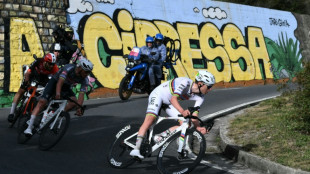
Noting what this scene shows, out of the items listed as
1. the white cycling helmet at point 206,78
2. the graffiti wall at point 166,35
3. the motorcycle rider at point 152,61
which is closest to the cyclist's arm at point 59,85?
the white cycling helmet at point 206,78

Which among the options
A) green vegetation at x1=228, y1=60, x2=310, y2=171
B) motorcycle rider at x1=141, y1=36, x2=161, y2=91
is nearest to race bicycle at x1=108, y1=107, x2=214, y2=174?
green vegetation at x1=228, y1=60, x2=310, y2=171

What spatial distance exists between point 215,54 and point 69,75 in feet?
52.2

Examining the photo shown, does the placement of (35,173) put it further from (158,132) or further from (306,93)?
(306,93)

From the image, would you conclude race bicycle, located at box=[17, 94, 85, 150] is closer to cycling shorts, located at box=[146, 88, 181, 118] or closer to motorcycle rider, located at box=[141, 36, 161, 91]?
cycling shorts, located at box=[146, 88, 181, 118]

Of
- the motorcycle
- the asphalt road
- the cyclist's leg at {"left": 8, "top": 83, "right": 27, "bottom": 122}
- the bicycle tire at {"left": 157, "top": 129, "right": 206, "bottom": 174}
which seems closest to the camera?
the bicycle tire at {"left": 157, "top": 129, "right": 206, "bottom": 174}

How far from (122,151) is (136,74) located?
7.20 m

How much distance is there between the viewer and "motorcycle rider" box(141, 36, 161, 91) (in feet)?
46.5

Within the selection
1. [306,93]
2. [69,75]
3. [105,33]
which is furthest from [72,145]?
[105,33]

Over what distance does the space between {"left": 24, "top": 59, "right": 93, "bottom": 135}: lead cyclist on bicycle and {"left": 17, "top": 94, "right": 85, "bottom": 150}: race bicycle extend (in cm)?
13

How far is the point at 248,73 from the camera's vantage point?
2503 centimetres

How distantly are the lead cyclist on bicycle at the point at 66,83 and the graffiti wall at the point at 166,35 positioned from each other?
5.31m

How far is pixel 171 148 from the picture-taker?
6.64 metres

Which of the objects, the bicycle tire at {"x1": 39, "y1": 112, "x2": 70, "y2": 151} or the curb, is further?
the bicycle tire at {"x1": 39, "y1": 112, "x2": 70, "y2": 151}

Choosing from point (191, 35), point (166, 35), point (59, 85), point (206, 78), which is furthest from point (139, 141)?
point (191, 35)
